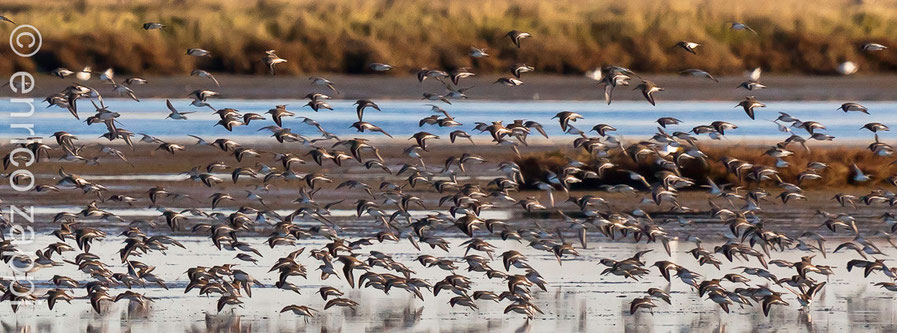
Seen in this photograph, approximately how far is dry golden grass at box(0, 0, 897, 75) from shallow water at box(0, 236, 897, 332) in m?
29.1

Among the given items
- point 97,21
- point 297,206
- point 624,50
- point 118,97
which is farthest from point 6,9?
point 297,206

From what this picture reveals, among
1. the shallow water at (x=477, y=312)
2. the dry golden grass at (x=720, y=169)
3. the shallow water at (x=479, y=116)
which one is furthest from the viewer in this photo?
the shallow water at (x=479, y=116)

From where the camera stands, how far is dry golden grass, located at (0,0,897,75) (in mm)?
49094

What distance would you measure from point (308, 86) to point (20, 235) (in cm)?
2419

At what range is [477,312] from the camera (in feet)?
53.9

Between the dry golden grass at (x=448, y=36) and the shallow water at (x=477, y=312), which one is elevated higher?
the dry golden grass at (x=448, y=36)

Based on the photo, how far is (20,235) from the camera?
20453 mm

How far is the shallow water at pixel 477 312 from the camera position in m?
15.7

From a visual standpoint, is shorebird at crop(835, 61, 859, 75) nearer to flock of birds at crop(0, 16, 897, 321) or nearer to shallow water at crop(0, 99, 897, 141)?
shallow water at crop(0, 99, 897, 141)

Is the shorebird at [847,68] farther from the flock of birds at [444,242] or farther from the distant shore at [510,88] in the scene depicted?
the flock of birds at [444,242]

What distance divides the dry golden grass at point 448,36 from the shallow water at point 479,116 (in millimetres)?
7214

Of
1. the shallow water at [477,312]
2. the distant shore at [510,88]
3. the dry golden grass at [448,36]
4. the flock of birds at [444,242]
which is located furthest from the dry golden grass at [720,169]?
the dry golden grass at [448,36]

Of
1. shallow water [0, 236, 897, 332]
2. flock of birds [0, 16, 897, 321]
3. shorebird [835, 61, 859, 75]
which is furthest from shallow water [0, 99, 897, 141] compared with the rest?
shallow water [0, 236, 897, 332]

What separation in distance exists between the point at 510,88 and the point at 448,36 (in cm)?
1038
